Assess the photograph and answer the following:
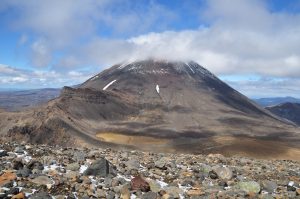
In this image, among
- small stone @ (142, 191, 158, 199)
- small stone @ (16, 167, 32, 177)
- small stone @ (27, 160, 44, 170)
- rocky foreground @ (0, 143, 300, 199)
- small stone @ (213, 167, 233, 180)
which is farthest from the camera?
small stone @ (213, 167, 233, 180)

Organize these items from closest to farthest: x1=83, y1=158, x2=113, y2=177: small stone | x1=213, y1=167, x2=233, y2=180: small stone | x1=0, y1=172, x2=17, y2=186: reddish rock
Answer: x1=0, y1=172, x2=17, y2=186: reddish rock < x1=83, y1=158, x2=113, y2=177: small stone < x1=213, y1=167, x2=233, y2=180: small stone

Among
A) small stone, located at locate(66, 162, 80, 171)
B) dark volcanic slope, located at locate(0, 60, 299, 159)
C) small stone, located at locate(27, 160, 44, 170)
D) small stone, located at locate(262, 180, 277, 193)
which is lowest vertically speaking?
dark volcanic slope, located at locate(0, 60, 299, 159)

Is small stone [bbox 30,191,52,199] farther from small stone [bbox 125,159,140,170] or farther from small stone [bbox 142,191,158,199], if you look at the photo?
small stone [bbox 125,159,140,170]

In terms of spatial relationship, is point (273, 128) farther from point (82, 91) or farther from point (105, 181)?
point (105, 181)

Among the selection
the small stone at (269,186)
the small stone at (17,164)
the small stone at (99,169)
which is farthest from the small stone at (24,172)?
the small stone at (269,186)

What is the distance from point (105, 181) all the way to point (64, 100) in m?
156

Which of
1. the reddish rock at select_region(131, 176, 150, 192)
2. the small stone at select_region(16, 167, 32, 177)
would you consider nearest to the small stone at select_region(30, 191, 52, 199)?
the small stone at select_region(16, 167, 32, 177)

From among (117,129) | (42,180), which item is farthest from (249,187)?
(117,129)

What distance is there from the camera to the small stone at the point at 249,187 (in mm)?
16531

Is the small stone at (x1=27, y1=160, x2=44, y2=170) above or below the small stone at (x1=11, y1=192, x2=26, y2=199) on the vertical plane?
above

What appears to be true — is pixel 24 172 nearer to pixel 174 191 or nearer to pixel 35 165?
pixel 35 165

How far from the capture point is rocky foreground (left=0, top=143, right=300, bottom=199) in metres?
13.7

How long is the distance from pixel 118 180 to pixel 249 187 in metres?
5.11

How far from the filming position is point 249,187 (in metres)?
16.7
